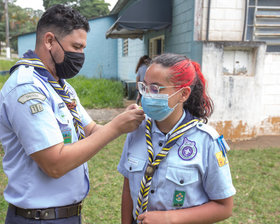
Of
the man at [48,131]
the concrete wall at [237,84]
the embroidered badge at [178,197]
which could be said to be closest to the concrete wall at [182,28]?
the concrete wall at [237,84]

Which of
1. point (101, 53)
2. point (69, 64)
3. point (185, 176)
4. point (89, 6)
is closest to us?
point (185, 176)

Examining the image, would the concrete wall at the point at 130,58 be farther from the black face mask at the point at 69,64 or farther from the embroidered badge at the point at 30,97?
the embroidered badge at the point at 30,97

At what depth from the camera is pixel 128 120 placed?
1.55 m

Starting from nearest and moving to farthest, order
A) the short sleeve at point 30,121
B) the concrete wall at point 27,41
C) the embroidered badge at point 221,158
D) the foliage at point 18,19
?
the short sleeve at point 30,121 → the embroidered badge at point 221,158 → the concrete wall at point 27,41 → the foliage at point 18,19

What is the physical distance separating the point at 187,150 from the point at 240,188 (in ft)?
8.62

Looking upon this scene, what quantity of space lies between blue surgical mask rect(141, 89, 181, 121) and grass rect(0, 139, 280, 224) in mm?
1879

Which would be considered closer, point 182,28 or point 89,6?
point 182,28

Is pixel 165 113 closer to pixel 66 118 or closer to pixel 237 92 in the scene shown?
pixel 66 118

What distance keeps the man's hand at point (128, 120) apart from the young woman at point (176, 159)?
0.06m

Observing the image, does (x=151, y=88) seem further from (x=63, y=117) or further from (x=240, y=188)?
(x=240, y=188)

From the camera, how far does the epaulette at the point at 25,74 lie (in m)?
1.38

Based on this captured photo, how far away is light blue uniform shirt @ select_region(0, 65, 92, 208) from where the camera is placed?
133cm

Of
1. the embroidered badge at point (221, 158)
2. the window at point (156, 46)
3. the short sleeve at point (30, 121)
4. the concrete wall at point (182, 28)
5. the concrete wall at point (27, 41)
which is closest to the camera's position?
the short sleeve at point (30, 121)

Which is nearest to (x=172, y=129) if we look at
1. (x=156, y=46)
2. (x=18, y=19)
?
(x=156, y=46)
